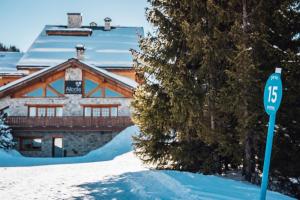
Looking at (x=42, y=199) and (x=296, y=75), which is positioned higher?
(x=296, y=75)

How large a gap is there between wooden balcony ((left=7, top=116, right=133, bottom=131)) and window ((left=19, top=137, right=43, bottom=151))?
120cm

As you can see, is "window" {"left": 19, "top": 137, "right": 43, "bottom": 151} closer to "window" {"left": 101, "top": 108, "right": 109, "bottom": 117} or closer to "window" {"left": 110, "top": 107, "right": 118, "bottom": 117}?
"window" {"left": 101, "top": 108, "right": 109, "bottom": 117}

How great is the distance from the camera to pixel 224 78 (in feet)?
38.1

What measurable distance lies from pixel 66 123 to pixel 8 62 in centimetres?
1859

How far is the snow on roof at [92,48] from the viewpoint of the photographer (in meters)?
40.7

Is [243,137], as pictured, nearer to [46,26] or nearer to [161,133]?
[161,133]

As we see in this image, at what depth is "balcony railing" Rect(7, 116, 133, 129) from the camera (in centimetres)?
3119

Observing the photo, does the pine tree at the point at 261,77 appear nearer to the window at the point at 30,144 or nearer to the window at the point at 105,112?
the window at the point at 105,112

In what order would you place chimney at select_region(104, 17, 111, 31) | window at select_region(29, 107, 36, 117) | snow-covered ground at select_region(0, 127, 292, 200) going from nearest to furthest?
snow-covered ground at select_region(0, 127, 292, 200) < window at select_region(29, 107, 36, 117) < chimney at select_region(104, 17, 111, 31)

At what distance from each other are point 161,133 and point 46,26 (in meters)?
39.2

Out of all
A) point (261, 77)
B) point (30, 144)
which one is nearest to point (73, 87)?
point (30, 144)

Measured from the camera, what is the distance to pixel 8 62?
45.3 m

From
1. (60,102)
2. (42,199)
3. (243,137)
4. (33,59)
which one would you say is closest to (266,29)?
(243,137)

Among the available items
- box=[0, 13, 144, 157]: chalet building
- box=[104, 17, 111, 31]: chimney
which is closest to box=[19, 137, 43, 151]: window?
box=[0, 13, 144, 157]: chalet building
